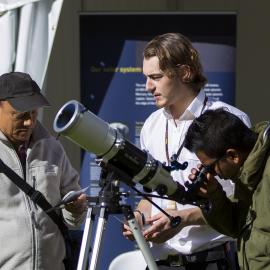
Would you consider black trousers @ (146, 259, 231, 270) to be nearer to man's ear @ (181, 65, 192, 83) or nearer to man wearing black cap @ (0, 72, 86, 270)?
man wearing black cap @ (0, 72, 86, 270)

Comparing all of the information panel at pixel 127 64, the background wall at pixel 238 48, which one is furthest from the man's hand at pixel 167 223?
the background wall at pixel 238 48

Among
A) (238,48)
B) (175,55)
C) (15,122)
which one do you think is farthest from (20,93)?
(238,48)

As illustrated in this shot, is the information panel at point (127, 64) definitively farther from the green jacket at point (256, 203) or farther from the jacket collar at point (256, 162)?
the jacket collar at point (256, 162)

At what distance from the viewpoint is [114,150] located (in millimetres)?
2537

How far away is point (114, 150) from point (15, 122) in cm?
80

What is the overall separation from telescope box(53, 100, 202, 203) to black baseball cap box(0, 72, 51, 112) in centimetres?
62

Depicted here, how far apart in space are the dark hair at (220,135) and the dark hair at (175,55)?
51 centimetres

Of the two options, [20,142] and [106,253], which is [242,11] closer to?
[106,253]

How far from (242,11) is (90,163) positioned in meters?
1.52

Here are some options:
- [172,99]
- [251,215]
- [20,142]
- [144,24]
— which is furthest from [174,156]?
[144,24]

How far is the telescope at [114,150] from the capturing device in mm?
2477

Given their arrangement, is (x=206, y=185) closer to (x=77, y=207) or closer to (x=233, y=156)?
(x=233, y=156)

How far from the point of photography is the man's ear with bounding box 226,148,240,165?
254 centimetres

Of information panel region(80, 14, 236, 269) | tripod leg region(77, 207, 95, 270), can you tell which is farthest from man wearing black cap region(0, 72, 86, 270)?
information panel region(80, 14, 236, 269)
